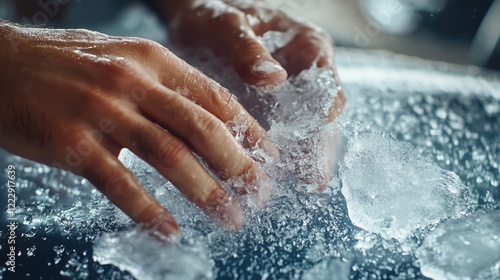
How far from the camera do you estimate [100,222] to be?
84cm

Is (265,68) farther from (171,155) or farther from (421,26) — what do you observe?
(421,26)

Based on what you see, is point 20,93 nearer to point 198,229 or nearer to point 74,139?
point 74,139

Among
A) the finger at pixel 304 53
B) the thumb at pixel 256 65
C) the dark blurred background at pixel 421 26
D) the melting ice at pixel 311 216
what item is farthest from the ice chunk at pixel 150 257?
the dark blurred background at pixel 421 26

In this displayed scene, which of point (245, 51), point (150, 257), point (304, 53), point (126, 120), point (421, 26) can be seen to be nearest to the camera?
point (150, 257)

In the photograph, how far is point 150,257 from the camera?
Answer: 732 mm

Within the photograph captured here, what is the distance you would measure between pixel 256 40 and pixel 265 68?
10 centimetres

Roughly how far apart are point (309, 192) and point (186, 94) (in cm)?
26

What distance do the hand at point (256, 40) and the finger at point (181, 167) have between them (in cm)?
16

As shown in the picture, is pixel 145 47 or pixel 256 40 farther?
pixel 256 40

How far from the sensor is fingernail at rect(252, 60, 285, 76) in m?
1.08

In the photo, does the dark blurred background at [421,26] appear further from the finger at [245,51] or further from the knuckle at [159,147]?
the knuckle at [159,147]

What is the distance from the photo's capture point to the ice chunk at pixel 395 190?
847 mm

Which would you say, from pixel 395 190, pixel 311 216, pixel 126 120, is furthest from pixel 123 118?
pixel 395 190

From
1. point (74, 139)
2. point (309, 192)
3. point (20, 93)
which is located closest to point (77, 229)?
point (74, 139)
